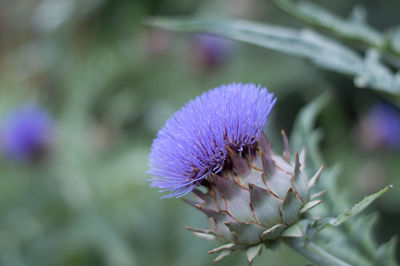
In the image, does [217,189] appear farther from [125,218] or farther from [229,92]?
[125,218]

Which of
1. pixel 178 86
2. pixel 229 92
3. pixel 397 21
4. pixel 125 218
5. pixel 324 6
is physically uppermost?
pixel 178 86

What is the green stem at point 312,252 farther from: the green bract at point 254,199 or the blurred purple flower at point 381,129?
the blurred purple flower at point 381,129

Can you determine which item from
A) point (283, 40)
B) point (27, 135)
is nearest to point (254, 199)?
point (283, 40)

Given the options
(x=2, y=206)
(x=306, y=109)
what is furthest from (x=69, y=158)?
(x=306, y=109)

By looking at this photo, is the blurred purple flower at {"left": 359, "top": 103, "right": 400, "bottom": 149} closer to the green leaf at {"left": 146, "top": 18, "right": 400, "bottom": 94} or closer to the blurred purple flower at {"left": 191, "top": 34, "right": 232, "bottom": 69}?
the blurred purple flower at {"left": 191, "top": 34, "right": 232, "bottom": 69}

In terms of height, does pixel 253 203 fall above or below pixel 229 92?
below

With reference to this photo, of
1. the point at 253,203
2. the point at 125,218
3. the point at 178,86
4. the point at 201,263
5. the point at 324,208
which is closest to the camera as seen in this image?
the point at 253,203
